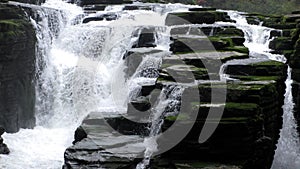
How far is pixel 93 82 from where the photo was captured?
20469 millimetres

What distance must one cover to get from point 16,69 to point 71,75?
9.22 feet

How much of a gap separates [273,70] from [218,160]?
459cm

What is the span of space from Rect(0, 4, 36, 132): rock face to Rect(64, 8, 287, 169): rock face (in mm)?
4887

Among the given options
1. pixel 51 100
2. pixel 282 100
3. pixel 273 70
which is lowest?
pixel 51 100

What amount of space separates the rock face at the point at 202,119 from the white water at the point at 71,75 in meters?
2.43

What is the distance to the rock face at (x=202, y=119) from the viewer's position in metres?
12.3

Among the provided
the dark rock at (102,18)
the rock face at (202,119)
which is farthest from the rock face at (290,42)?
the dark rock at (102,18)

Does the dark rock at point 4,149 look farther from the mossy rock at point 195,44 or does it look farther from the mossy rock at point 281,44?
the mossy rock at point 281,44

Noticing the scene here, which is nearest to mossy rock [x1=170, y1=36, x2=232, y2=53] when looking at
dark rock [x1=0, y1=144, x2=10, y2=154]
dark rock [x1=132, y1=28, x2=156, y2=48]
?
dark rock [x1=132, y1=28, x2=156, y2=48]

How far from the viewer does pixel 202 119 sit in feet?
40.3

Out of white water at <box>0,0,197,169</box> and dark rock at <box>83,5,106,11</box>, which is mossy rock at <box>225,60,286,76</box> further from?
dark rock at <box>83,5,106,11</box>

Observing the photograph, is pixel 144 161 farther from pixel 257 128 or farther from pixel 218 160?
pixel 257 128

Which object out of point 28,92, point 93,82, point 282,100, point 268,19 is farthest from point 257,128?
point 268,19

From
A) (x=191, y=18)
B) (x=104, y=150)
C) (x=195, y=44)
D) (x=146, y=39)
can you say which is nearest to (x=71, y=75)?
(x=146, y=39)
